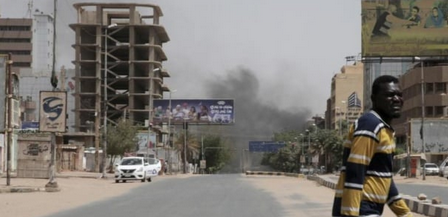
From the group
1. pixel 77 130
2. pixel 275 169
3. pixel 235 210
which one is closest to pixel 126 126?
pixel 77 130

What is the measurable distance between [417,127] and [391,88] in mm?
76289

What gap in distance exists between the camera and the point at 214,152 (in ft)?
515

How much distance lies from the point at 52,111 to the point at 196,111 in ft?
204

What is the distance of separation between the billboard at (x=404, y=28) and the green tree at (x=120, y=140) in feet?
119

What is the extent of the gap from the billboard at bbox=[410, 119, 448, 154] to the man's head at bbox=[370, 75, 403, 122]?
7595 centimetres

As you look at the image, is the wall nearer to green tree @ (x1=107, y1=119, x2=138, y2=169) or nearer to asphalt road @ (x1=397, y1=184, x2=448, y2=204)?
asphalt road @ (x1=397, y1=184, x2=448, y2=204)

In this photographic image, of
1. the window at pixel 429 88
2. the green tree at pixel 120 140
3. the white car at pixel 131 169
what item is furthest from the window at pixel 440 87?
the white car at pixel 131 169

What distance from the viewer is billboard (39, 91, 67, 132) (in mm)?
37844

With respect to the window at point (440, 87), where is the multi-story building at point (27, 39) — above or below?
above

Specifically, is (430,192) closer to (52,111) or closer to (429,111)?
(52,111)

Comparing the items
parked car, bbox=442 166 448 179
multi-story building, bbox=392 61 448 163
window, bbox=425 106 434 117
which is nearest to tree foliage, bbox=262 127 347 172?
multi-story building, bbox=392 61 448 163

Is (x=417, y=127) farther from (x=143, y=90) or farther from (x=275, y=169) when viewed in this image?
(x=275, y=169)

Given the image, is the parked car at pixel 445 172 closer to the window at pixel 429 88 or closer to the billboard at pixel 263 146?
the window at pixel 429 88

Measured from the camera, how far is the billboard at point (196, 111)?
325ft
